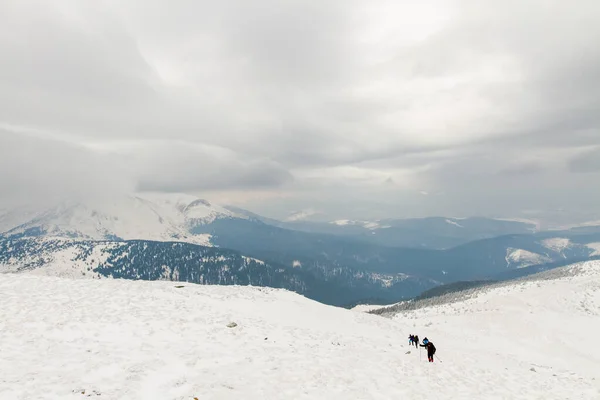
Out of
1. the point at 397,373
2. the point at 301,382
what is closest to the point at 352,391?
the point at 301,382

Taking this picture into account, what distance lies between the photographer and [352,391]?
1692 cm

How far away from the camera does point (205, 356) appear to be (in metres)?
19.2

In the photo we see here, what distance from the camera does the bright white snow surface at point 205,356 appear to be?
606 inches

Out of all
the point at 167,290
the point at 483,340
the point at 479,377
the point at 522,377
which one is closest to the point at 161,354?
the point at 167,290

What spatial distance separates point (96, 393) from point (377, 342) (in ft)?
72.3

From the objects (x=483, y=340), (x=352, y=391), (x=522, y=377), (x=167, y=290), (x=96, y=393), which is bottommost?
(x=483, y=340)

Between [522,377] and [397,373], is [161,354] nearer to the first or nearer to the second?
[397,373]

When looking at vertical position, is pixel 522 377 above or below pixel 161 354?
below

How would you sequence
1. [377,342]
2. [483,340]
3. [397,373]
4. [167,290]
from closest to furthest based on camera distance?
[397,373] → [377,342] → [167,290] → [483,340]

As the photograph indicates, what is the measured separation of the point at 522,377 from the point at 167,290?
103ft

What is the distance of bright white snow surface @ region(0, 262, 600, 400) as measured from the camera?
1538 cm

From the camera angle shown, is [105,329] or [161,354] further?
[105,329]

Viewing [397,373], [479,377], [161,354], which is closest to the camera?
[161,354]

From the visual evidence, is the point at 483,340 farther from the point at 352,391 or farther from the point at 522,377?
the point at 352,391
